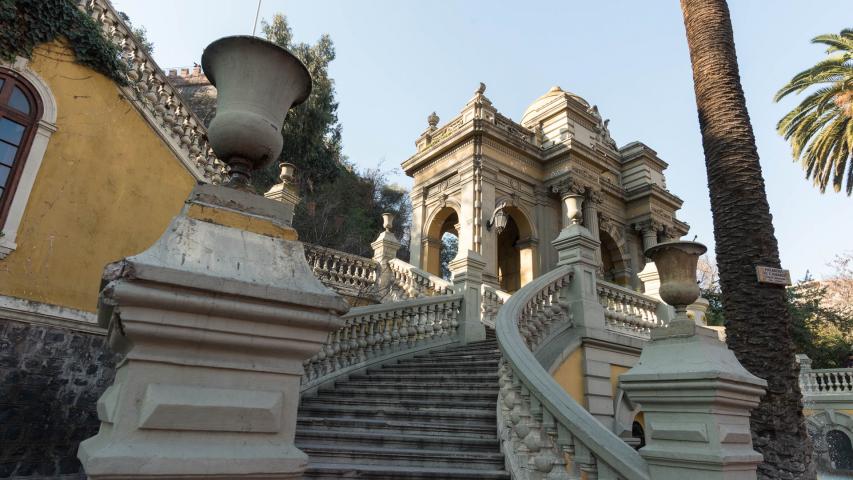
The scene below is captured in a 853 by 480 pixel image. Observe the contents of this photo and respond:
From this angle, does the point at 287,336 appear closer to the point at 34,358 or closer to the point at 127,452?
the point at 127,452

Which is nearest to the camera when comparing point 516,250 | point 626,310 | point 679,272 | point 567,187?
point 679,272

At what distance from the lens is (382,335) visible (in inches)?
342

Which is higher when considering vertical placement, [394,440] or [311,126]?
[311,126]

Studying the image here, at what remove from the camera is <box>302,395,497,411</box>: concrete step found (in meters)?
6.58

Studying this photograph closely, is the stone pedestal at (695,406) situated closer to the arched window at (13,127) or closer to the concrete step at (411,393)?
the concrete step at (411,393)

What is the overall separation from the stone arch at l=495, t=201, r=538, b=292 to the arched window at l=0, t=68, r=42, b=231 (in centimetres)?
1292

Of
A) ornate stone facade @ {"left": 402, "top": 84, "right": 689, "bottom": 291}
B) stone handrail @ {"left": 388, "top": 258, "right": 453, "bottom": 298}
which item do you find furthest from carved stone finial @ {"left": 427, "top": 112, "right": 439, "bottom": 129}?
stone handrail @ {"left": 388, "top": 258, "right": 453, "bottom": 298}

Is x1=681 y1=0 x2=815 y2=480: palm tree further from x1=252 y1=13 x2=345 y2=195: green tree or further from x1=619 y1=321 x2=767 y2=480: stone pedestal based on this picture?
x1=252 y1=13 x2=345 y2=195: green tree

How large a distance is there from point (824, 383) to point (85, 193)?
28198 mm

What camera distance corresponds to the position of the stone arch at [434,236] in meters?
18.6

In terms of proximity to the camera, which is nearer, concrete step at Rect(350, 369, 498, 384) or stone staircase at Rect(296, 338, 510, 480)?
stone staircase at Rect(296, 338, 510, 480)

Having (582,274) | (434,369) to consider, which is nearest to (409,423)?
(434,369)

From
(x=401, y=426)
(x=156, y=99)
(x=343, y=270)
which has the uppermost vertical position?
(x=156, y=99)

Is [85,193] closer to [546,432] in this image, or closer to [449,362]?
[449,362]
